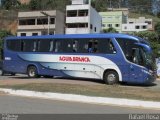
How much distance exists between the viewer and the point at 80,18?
8844cm

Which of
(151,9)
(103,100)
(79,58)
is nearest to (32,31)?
(79,58)

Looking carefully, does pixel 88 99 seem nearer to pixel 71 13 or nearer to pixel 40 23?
pixel 40 23

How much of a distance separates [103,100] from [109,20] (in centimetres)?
10605

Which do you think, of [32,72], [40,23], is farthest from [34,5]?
[32,72]

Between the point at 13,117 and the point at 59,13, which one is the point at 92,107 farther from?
the point at 59,13

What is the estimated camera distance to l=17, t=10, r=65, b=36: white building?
88625 mm

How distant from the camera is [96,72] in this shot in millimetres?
25094

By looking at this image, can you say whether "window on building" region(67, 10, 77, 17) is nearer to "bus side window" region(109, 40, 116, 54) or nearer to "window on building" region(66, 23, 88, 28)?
"window on building" region(66, 23, 88, 28)

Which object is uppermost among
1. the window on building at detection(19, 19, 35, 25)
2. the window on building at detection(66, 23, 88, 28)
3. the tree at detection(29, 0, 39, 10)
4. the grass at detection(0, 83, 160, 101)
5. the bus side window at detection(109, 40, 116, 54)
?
the tree at detection(29, 0, 39, 10)

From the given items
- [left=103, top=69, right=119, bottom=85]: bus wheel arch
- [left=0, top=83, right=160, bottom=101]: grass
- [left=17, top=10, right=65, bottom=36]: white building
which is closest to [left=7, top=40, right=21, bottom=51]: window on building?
[left=103, top=69, right=119, bottom=85]: bus wheel arch

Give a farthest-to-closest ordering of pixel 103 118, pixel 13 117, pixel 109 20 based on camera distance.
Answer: pixel 109 20
pixel 103 118
pixel 13 117

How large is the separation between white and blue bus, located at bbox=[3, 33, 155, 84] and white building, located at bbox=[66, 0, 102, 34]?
57.9 m

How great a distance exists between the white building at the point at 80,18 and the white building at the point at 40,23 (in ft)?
7.01

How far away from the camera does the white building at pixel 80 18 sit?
87375mm
